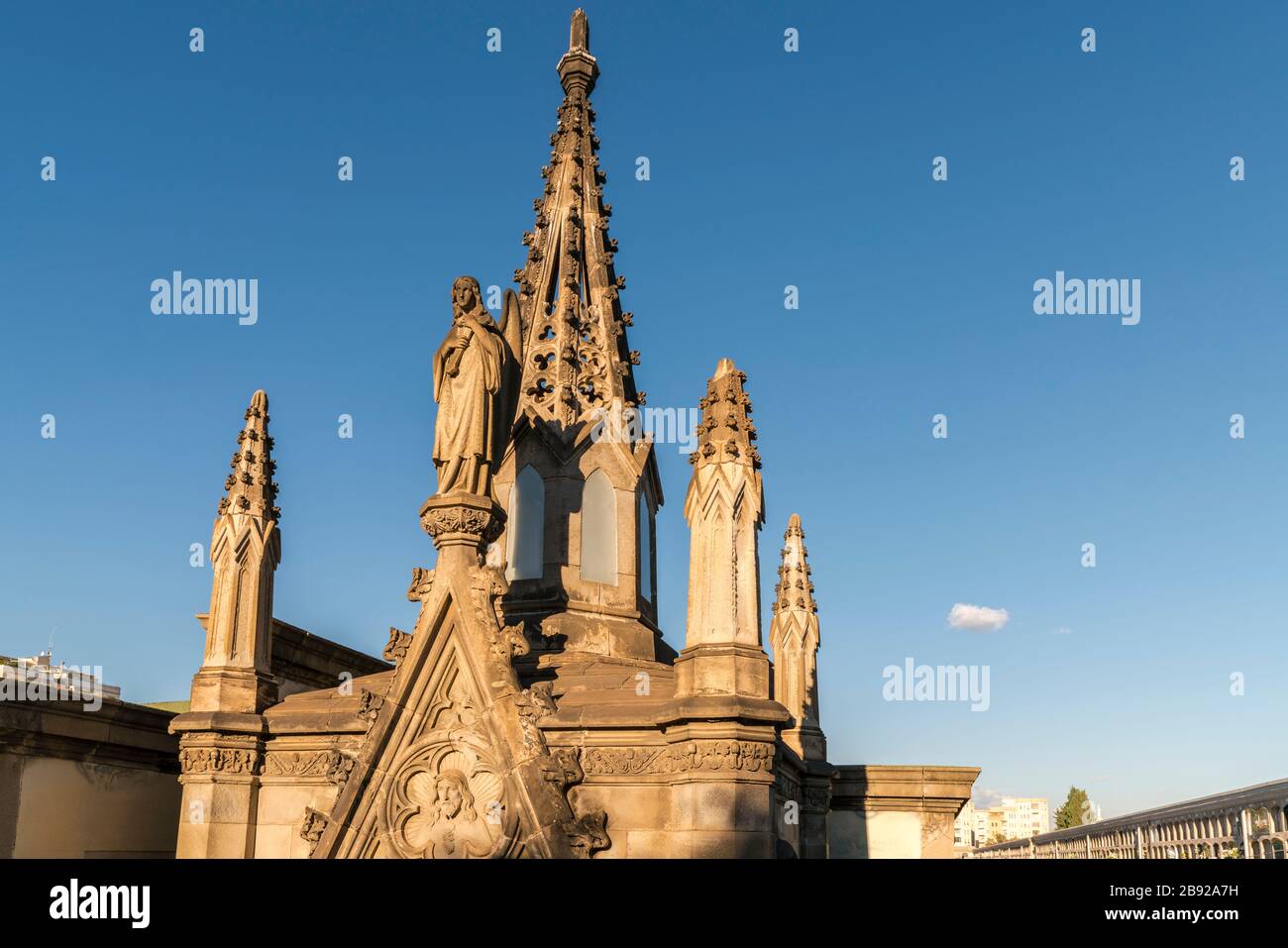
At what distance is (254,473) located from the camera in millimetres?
13031

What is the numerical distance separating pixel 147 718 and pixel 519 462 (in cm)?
565

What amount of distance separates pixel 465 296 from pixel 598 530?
440cm

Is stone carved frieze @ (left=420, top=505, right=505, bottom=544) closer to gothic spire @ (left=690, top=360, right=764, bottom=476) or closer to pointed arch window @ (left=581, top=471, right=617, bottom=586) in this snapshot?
gothic spire @ (left=690, top=360, right=764, bottom=476)

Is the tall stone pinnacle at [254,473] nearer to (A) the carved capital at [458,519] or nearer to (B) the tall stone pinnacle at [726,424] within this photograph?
(A) the carved capital at [458,519]

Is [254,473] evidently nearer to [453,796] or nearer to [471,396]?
[471,396]

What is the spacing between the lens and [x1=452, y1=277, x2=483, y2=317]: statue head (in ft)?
40.9

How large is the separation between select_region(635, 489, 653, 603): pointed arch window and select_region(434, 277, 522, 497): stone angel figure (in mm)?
3887

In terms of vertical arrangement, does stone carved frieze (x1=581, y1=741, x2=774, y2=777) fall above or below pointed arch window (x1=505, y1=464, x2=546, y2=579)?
below

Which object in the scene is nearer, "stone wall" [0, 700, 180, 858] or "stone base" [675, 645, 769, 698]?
"stone base" [675, 645, 769, 698]

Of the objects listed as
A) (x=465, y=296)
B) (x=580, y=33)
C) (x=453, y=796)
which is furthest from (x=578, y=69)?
(x=453, y=796)

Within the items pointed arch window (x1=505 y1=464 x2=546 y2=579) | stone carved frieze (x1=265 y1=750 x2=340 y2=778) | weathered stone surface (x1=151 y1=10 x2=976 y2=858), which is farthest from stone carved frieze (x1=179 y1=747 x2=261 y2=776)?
pointed arch window (x1=505 y1=464 x2=546 y2=579)

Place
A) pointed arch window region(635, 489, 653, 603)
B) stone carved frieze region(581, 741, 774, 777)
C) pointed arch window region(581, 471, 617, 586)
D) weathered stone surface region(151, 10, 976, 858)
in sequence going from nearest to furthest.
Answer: stone carved frieze region(581, 741, 774, 777) < weathered stone surface region(151, 10, 976, 858) < pointed arch window region(581, 471, 617, 586) < pointed arch window region(635, 489, 653, 603)


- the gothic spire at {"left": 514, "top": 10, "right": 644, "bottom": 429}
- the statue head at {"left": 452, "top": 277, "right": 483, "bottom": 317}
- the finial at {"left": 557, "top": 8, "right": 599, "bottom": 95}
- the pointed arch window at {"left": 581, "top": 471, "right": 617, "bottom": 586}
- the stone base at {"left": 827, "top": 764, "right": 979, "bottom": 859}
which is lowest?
the stone base at {"left": 827, "top": 764, "right": 979, "bottom": 859}

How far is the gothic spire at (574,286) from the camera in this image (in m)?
16.3
